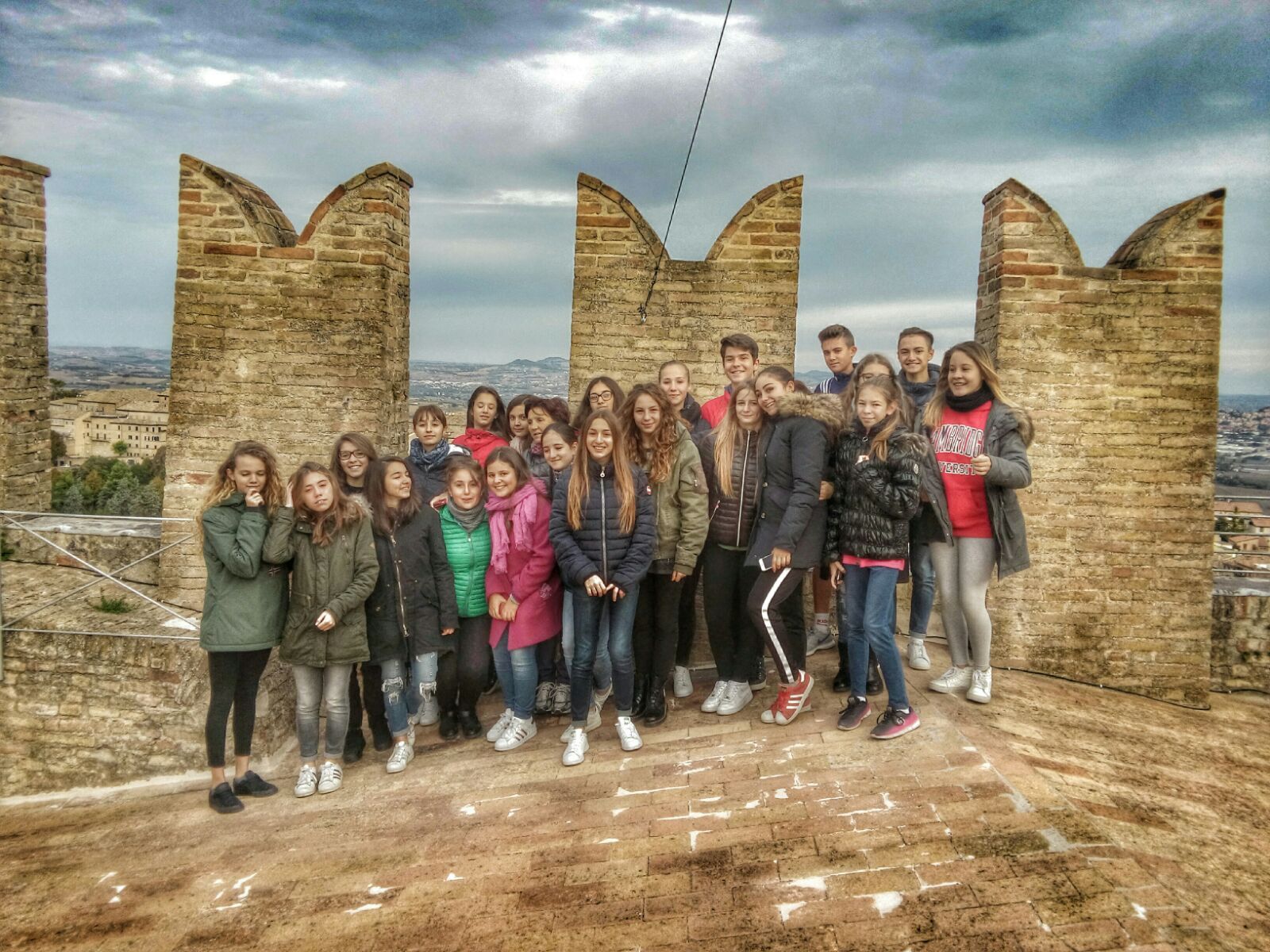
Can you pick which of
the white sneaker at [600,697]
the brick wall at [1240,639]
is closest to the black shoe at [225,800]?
the white sneaker at [600,697]

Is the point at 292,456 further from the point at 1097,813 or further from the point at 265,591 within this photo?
the point at 1097,813

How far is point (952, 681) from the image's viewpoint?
479cm

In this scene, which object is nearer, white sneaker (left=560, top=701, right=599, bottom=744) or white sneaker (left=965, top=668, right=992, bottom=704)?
white sneaker (left=560, top=701, right=599, bottom=744)

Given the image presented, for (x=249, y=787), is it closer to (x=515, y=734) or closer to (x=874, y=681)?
(x=515, y=734)

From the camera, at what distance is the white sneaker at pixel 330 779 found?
14.5 ft

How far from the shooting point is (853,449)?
4.17 metres

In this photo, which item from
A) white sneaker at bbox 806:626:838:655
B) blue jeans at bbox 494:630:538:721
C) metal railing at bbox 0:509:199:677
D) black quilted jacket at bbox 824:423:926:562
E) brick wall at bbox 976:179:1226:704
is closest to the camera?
black quilted jacket at bbox 824:423:926:562

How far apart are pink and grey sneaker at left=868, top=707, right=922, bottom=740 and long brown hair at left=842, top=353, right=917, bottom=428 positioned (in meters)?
1.46

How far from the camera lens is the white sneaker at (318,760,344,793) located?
4.41 m

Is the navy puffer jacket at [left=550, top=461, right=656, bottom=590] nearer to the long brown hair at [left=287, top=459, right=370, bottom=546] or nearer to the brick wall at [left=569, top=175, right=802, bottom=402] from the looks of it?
the long brown hair at [left=287, top=459, right=370, bottom=546]

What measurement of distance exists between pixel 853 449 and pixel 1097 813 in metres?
1.90

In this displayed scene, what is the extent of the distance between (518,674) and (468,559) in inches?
27.8

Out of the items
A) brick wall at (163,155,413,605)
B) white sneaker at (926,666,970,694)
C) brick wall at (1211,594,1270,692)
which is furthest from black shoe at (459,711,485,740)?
brick wall at (1211,594,1270,692)

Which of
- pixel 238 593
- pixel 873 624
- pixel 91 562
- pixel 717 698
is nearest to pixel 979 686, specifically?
pixel 873 624
